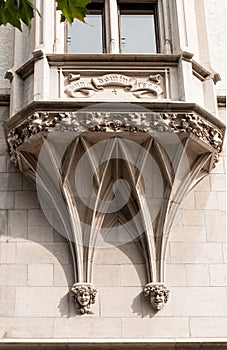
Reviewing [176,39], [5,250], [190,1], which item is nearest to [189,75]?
[176,39]

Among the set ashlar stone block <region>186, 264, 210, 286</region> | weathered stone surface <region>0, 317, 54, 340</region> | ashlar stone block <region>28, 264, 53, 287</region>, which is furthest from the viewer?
ashlar stone block <region>186, 264, 210, 286</region>

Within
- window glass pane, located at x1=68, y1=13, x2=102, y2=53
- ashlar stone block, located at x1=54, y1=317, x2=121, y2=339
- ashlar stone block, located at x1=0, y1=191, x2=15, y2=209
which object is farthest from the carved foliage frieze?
ashlar stone block, located at x1=54, y1=317, x2=121, y2=339

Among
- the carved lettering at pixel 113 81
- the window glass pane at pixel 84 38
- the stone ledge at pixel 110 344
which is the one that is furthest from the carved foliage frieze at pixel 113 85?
the stone ledge at pixel 110 344

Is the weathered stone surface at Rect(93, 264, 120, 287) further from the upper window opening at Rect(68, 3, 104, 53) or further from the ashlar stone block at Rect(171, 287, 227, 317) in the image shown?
the upper window opening at Rect(68, 3, 104, 53)

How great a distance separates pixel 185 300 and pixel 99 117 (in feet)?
8.09

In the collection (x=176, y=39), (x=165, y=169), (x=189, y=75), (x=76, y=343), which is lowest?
→ (x=76, y=343)

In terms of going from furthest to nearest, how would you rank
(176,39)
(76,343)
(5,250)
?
(176,39) < (5,250) < (76,343)

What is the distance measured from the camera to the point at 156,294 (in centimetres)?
1015

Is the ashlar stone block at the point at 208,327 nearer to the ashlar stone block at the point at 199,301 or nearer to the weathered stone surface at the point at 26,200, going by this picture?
the ashlar stone block at the point at 199,301

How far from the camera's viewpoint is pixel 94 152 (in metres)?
10.7

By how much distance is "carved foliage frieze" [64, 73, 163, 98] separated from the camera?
1104cm

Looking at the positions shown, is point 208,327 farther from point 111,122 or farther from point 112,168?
point 111,122

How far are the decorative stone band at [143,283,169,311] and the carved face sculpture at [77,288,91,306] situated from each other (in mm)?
685

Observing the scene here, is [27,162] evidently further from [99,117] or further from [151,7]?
[151,7]
